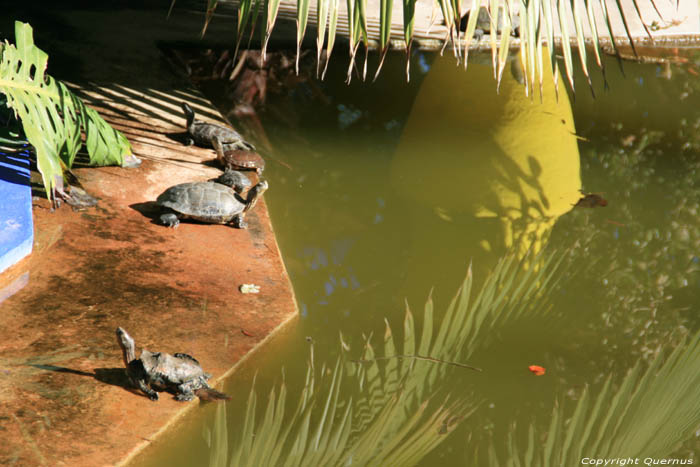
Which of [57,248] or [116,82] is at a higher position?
[116,82]

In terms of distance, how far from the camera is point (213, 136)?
4758 millimetres

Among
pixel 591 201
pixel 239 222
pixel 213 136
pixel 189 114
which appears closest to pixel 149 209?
pixel 239 222

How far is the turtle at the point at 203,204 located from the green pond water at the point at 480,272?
274mm

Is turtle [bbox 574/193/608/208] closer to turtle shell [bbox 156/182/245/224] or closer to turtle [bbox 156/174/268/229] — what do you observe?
turtle [bbox 156/174/268/229]

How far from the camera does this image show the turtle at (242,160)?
179 inches

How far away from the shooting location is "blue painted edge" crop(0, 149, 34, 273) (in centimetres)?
319

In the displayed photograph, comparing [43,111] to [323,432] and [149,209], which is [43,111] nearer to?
[149,209]

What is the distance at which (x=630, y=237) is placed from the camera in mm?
4055

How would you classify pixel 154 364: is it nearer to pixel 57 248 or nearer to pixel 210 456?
pixel 210 456

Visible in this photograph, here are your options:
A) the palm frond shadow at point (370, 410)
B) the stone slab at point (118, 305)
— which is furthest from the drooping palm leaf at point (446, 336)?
the stone slab at point (118, 305)

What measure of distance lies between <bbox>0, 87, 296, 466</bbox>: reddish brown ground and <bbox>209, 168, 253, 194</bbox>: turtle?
18 cm

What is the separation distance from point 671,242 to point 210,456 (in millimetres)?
2937

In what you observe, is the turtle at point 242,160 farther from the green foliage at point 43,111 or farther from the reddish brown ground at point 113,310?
the green foliage at point 43,111

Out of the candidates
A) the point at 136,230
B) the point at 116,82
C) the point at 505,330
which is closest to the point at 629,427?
the point at 505,330
